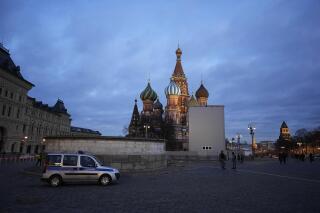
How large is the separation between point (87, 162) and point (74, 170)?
0.80m

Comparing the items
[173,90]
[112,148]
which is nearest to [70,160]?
[112,148]

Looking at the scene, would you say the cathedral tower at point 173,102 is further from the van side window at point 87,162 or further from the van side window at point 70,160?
the van side window at point 70,160

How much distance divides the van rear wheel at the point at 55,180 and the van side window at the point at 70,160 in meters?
0.74

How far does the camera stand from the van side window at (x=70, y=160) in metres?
14.9

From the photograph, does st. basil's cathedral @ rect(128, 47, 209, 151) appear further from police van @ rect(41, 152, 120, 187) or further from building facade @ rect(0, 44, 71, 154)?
police van @ rect(41, 152, 120, 187)

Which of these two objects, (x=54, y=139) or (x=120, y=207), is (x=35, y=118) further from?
Result: (x=120, y=207)

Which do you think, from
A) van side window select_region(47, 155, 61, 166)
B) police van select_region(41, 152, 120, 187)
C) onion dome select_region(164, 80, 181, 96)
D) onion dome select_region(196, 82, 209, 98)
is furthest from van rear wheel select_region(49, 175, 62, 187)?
onion dome select_region(196, 82, 209, 98)

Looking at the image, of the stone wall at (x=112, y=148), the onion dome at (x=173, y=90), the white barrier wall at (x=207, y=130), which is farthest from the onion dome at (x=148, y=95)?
the stone wall at (x=112, y=148)

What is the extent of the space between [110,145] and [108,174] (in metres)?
6.80

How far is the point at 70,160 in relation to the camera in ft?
49.1

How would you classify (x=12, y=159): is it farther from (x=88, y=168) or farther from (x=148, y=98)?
(x=148, y=98)

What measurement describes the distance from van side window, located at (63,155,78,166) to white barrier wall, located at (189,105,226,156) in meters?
40.3

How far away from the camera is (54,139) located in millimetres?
21656

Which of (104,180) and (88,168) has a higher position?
(88,168)
